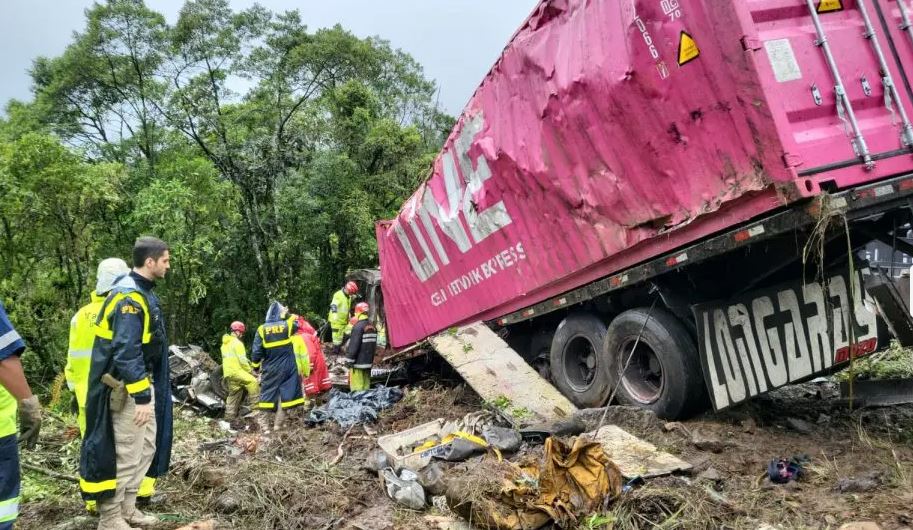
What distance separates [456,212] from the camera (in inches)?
236

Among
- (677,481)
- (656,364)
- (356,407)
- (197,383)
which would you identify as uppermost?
(197,383)

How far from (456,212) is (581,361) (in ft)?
6.05

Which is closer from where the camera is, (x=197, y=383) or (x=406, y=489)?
(x=406, y=489)

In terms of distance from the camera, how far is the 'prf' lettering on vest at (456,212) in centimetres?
552

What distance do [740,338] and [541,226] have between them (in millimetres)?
1710

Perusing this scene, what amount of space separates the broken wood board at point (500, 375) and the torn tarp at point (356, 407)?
3.10ft

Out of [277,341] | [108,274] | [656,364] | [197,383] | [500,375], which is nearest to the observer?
[108,274]

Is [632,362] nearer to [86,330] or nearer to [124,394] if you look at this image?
[124,394]

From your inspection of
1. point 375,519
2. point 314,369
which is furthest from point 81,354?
point 314,369

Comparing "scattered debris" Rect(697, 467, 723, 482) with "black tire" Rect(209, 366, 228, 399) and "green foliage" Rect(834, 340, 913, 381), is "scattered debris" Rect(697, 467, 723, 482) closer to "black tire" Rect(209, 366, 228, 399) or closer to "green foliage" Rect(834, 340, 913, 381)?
"green foliage" Rect(834, 340, 913, 381)

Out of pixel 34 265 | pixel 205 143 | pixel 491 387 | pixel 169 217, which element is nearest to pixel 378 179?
pixel 205 143

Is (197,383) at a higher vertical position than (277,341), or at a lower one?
lower

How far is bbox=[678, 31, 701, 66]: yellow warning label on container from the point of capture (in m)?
3.43

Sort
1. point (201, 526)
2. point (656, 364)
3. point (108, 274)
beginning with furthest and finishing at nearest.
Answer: point (656, 364) < point (108, 274) < point (201, 526)
